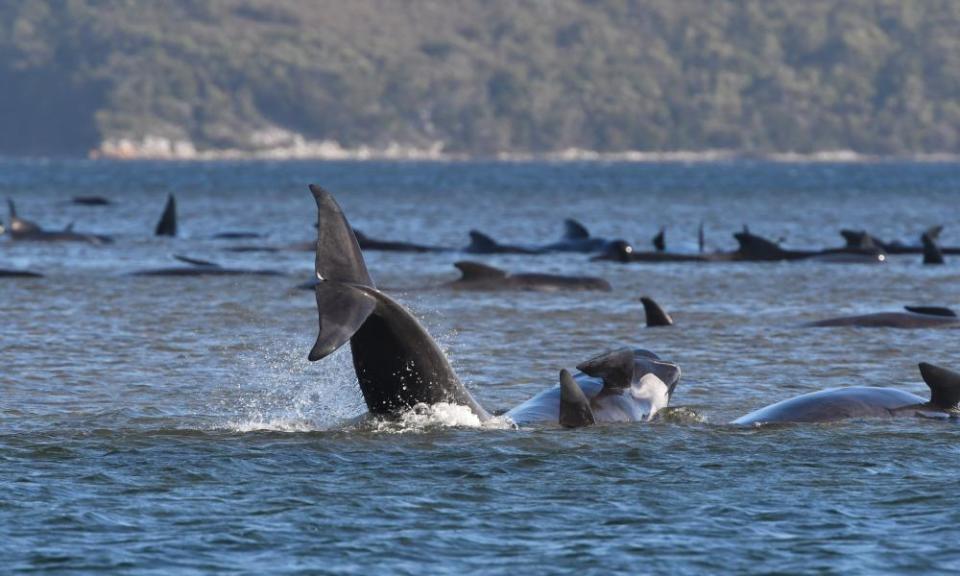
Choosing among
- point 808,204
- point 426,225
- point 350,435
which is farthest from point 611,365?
point 808,204

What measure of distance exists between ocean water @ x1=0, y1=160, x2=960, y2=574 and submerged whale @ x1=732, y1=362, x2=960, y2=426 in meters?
0.24

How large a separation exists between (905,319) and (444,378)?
11457 mm

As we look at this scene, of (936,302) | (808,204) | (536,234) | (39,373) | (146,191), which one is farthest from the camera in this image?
(146,191)

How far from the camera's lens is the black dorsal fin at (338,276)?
13.5 metres

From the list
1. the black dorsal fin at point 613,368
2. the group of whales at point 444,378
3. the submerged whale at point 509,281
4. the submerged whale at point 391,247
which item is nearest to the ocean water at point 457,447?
the group of whales at point 444,378

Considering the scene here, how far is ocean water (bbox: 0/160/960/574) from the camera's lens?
39.1ft

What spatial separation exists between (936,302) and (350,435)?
1757 centimetres

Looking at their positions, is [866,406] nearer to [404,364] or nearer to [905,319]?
[404,364]

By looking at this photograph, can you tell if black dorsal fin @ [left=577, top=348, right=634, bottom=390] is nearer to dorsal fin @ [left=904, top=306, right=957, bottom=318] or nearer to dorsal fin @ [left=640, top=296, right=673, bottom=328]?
dorsal fin @ [left=640, top=296, right=673, bottom=328]

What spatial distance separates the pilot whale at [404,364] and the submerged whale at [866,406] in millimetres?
959

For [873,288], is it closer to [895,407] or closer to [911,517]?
[895,407]

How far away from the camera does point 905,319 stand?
25.0 m

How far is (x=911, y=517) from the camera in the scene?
12758 mm

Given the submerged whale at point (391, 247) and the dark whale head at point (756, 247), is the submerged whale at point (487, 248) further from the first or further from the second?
the dark whale head at point (756, 247)
